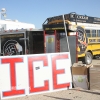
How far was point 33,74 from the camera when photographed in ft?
20.3

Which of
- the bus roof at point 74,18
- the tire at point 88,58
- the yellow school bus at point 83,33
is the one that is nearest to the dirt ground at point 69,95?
the yellow school bus at point 83,33

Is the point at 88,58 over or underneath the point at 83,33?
underneath

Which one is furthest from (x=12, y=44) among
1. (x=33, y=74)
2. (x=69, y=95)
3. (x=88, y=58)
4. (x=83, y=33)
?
(x=69, y=95)

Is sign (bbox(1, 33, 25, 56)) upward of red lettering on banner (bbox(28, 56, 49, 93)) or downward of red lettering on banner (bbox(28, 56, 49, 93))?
upward

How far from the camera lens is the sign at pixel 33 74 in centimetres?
591

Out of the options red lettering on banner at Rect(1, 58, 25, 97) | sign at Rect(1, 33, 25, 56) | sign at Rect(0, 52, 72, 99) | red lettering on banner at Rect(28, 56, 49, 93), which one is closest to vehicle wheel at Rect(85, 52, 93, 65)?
sign at Rect(1, 33, 25, 56)

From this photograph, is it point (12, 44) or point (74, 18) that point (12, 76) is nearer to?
point (12, 44)

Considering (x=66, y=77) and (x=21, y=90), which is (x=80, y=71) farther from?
(x=21, y=90)

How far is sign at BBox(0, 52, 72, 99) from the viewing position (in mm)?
5906

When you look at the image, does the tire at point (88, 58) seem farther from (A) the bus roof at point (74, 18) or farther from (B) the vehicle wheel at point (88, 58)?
(A) the bus roof at point (74, 18)

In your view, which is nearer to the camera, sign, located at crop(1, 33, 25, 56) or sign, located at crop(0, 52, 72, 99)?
sign, located at crop(0, 52, 72, 99)

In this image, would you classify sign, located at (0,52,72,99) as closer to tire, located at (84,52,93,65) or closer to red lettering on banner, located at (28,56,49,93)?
red lettering on banner, located at (28,56,49,93)

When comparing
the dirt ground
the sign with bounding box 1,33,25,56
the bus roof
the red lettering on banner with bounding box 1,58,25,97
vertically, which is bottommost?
the dirt ground

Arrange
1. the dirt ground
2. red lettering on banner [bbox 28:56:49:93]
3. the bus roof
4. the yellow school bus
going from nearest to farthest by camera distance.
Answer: the dirt ground, red lettering on banner [bbox 28:56:49:93], the yellow school bus, the bus roof
